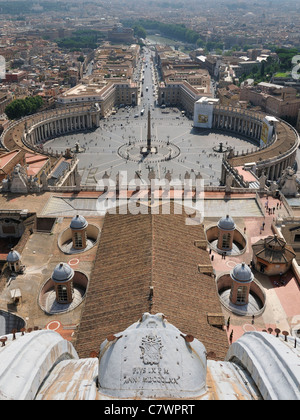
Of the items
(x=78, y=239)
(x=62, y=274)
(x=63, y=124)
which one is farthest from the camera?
(x=63, y=124)

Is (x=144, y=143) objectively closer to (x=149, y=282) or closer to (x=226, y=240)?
(x=226, y=240)

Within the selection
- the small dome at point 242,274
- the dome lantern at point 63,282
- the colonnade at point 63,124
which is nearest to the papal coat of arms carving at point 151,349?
the small dome at point 242,274

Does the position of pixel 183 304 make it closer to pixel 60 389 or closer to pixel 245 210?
pixel 60 389

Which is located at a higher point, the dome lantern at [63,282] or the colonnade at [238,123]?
the dome lantern at [63,282]

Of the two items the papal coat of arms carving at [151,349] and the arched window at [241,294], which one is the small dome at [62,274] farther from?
the papal coat of arms carving at [151,349]

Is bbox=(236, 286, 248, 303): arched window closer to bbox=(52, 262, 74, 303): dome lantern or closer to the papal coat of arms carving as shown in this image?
bbox=(52, 262, 74, 303): dome lantern

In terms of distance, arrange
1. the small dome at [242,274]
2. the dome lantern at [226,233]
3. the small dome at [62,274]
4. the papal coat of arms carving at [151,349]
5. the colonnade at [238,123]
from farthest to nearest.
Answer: the colonnade at [238,123] → the dome lantern at [226,233] → the small dome at [62,274] → the small dome at [242,274] → the papal coat of arms carving at [151,349]

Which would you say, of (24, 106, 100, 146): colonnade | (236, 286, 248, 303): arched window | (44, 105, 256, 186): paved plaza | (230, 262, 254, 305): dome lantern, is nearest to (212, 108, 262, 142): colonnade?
(44, 105, 256, 186): paved plaza

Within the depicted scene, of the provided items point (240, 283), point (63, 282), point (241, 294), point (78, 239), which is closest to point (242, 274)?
point (240, 283)
